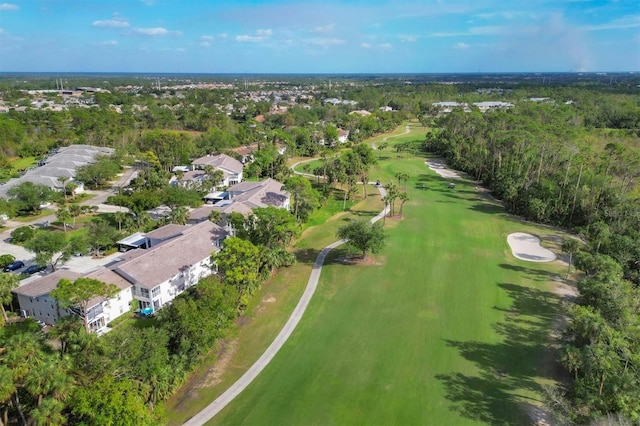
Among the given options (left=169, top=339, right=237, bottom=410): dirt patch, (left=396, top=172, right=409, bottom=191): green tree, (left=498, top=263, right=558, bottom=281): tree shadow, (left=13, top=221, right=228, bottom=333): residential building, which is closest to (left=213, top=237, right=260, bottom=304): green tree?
(left=169, top=339, right=237, bottom=410): dirt patch

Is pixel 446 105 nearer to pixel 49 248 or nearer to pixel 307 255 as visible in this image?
pixel 307 255

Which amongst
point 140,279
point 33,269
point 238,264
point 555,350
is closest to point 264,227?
point 238,264

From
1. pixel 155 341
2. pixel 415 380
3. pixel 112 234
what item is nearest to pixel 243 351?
pixel 155 341

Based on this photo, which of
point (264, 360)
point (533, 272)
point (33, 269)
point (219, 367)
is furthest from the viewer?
point (533, 272)

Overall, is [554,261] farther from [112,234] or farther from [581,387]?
[112,234]

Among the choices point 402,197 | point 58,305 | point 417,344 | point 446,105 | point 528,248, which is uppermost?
point 446,105

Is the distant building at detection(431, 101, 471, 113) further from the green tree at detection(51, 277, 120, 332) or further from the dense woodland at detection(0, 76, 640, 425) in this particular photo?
the green tree at detection(51, 277, 120, 332)
